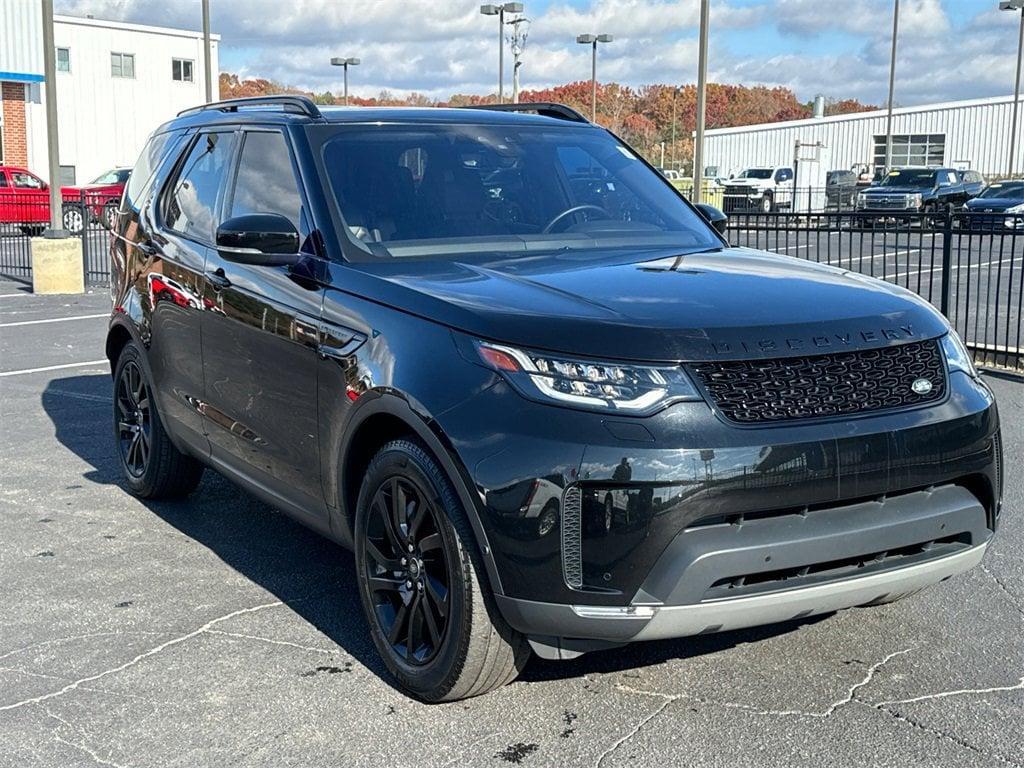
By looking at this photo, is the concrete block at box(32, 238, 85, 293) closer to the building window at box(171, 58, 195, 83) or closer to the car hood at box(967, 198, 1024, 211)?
the car hood at box(967, 198, 1024, 211)

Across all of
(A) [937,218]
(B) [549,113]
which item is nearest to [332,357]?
(B) [549,113]

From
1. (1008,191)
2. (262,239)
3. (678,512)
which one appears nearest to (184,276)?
(262,239)

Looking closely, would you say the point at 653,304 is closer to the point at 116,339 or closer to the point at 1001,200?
the point at 116,339

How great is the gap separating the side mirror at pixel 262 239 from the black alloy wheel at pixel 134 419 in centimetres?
188

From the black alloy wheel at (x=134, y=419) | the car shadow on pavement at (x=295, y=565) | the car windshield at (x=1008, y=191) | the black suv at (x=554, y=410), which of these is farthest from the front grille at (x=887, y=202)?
the black suv at (x=554, y=410)

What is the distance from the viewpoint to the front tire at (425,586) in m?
3.63

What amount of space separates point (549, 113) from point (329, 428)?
102 inches

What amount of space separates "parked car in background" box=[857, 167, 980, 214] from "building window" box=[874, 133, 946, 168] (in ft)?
88.8

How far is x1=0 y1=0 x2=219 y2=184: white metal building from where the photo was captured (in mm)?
46625

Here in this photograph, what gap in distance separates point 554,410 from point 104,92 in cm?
5317

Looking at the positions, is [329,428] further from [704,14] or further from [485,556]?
[704,14]

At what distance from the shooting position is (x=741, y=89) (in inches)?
5325

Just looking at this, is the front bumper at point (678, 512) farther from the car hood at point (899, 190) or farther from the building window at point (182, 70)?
the building window at point (182, 70)

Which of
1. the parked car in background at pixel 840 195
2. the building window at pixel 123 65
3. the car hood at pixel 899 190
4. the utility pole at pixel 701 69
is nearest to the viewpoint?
the utility pole at pixel 701 69
